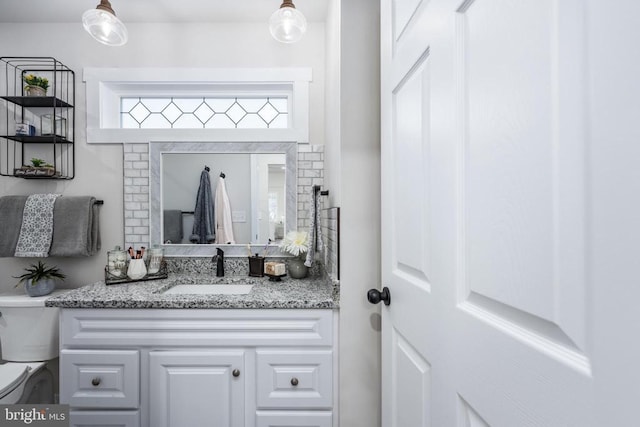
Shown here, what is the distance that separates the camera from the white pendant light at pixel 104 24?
60.5 inches

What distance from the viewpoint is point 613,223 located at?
12.4 inches

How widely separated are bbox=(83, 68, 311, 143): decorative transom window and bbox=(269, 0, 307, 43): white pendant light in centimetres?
44

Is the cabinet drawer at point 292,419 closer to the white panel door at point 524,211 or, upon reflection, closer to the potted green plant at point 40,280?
the white panel door at point 524,211

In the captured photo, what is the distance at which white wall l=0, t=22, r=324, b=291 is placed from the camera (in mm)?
2055

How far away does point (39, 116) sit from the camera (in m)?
2.06

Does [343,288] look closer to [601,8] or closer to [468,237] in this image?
[468,237]

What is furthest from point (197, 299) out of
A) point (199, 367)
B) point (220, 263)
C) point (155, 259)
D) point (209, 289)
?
point (155, 259)

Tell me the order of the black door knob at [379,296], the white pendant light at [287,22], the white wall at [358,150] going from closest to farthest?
the black door knob at [379,296]
the white wall at [358,150]
the white pendant light at [287,22]

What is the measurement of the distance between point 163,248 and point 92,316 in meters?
0.66

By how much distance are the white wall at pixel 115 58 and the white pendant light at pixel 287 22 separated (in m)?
0.45

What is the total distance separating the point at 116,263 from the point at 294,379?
4.04 feet

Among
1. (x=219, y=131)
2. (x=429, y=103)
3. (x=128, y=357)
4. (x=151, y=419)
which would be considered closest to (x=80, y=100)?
(x=219, y=131)

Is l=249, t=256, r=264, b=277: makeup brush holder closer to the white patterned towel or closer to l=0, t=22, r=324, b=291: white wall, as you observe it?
l=0, t=22, r=324, b=291: white wall

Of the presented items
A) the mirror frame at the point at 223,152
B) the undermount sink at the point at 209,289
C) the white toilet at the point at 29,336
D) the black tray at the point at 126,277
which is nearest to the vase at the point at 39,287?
the white toilet at the point at 29,336
